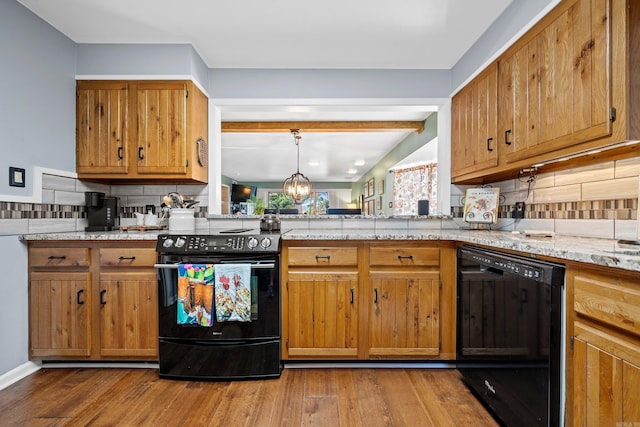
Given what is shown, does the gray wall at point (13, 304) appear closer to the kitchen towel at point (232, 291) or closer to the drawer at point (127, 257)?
the drawer at point (127, 257)

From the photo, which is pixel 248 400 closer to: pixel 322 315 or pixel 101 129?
pixel 322 315

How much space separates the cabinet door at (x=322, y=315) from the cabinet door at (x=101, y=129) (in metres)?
1.63

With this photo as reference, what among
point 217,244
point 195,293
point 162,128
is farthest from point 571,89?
A: point 162,128

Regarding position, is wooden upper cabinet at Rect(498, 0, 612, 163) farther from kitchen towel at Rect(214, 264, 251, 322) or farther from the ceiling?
kitchen towel at Rect(214, 264, 251, 322)

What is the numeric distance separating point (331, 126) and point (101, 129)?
9.29 ft

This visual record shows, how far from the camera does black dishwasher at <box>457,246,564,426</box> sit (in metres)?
1.28

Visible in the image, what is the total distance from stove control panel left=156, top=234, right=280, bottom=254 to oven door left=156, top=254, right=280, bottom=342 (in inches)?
2.0

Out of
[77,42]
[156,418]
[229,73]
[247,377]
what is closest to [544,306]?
[247,377]

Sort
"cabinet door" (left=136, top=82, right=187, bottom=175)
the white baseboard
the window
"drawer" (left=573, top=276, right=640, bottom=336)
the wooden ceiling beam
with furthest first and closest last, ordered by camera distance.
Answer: the window → the wooden ceiling beam → "cabinet door" (left=136, top=82, right=187, bottom=175) → the white baseboard → "drawer" (left=573, top=276, right=640, bottom=336)

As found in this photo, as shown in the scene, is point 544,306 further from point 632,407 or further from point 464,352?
point 464,352

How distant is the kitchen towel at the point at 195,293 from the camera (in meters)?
2.03

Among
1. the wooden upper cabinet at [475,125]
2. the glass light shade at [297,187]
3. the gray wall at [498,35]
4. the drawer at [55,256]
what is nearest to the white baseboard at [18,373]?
the drawer at [55,256]

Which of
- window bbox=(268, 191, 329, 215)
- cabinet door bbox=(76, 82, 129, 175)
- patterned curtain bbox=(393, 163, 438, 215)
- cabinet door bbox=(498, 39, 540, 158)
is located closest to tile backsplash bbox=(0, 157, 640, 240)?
cabinet door bbox=(76, 82, 129, 175)

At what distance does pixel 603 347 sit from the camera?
108 centimetres
